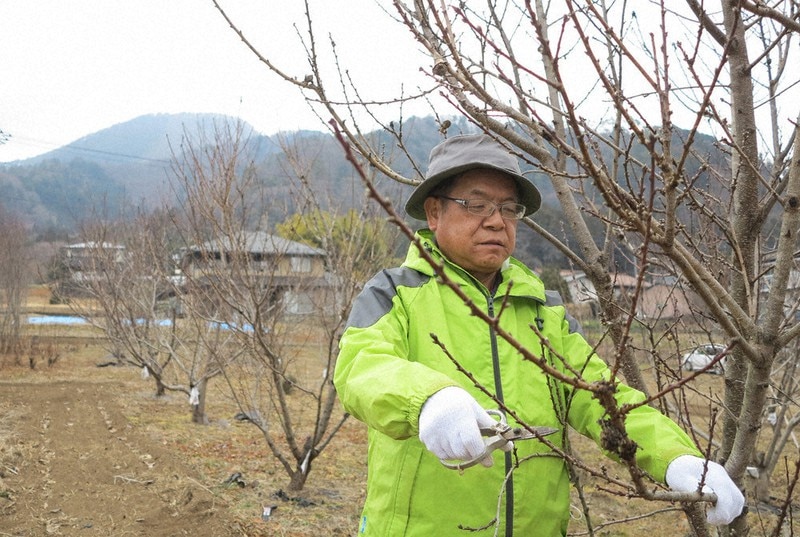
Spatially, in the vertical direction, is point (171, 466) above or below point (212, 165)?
below

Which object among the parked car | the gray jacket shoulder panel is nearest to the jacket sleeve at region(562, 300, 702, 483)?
the parked car

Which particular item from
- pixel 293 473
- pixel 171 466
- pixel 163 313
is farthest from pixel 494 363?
pixel 163 313

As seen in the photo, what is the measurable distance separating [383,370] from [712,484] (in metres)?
0.78

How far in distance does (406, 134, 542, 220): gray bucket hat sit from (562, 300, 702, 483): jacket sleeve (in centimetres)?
52

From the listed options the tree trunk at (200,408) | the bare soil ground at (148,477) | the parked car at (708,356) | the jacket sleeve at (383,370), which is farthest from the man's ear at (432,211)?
the tree trunk at (200,408)

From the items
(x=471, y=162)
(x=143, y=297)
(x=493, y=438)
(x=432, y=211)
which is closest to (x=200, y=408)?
(x=143, y=297)

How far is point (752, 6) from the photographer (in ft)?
4.25

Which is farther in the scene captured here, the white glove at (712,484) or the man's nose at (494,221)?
the man's nose at (494,221)

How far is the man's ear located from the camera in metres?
2.06

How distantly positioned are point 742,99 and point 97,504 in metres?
6.25

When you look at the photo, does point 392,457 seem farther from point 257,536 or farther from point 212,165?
point 212,165

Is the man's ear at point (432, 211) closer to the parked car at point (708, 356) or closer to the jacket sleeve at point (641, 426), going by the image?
the jacket sleeve at point (641, 426)

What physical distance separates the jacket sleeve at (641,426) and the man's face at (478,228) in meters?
0.36

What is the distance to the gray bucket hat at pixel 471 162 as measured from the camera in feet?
6.16
